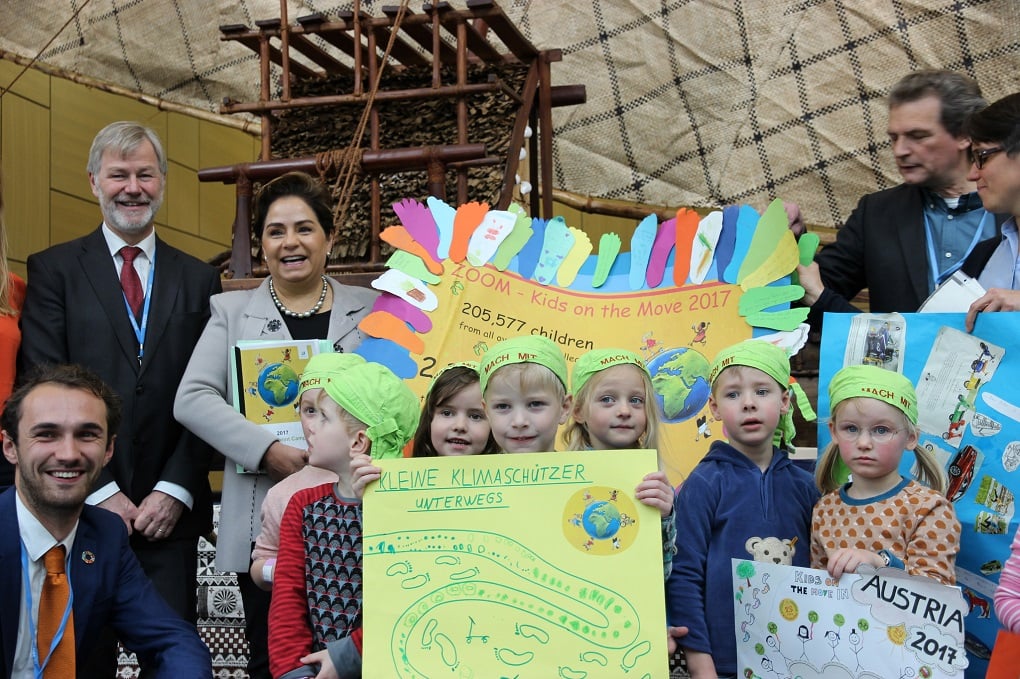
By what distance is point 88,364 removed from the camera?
9.32 feet

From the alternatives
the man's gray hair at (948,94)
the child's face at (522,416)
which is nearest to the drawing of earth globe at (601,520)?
the child's face at (522,416)

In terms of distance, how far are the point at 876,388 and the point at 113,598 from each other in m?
1.65

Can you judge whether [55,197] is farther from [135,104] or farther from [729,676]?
[729,676]

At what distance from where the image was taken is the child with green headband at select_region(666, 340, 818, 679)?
7.32 feet

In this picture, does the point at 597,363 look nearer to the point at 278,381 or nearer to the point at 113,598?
the point at 278,381

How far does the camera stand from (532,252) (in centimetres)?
290

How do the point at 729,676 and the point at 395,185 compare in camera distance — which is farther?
the point at 395,185

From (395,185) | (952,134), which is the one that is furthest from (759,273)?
(395,185)

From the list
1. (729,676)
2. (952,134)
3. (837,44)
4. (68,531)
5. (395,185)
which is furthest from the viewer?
(395,185)

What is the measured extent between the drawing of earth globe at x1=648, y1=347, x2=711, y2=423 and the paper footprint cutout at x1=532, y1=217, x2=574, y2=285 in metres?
0.36

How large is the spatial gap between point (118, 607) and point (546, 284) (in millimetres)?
1243

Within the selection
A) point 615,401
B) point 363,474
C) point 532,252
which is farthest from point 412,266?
point 363,474

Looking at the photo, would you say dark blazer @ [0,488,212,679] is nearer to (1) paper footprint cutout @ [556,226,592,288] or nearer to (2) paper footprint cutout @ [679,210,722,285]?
(1) paper footprint cutout @ [556,226,592,288]

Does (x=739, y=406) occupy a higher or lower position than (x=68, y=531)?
higher
